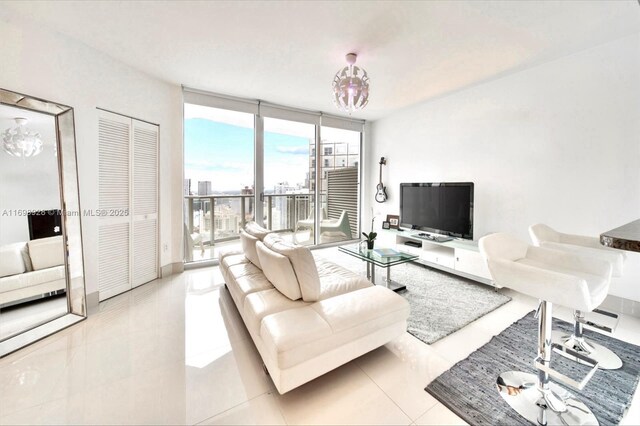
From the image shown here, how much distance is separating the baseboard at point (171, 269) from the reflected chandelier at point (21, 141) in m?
1.84

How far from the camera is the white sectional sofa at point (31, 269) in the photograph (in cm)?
208

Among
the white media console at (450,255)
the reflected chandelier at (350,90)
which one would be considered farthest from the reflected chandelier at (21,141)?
the white media console at (450,255)

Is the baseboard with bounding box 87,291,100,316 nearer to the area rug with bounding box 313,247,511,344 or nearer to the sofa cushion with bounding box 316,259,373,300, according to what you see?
the sofa cushion with bounding box 316,259,373,300

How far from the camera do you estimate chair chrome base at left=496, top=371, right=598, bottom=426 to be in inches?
52.8

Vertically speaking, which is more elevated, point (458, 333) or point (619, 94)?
point (619, 94)

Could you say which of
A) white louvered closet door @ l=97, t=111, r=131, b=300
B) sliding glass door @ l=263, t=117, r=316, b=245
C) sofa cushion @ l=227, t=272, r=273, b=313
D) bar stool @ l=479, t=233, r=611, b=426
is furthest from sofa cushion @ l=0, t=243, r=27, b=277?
bar stool @ l=479, t=233, r=611, b=426

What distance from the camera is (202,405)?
1439 millimetres

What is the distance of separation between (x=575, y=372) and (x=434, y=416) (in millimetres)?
1138

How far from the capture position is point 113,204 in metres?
2.85

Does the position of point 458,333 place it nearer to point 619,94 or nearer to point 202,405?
point 202,405

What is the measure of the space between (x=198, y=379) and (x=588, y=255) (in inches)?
109

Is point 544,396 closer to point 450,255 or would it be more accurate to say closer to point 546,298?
point 546,298

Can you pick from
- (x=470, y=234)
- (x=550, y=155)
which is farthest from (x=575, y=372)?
(x=550, y=155)

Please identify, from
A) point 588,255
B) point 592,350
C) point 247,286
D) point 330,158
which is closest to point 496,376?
point 592,350
